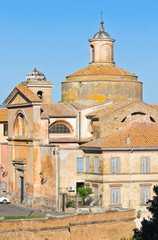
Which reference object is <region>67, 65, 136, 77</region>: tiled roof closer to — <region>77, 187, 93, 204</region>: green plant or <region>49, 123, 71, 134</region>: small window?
<region>49, 123, 71, 134</region>: small window

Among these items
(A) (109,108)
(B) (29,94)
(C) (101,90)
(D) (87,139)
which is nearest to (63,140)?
(D) (87,139)

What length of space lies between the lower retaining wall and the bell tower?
63.9 ft

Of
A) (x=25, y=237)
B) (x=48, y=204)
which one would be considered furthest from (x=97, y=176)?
(x=25, y=237)

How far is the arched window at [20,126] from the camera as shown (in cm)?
6476

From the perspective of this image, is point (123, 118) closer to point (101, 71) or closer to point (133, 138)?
point (133, 138)

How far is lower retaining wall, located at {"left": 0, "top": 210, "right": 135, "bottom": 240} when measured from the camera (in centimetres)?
4784

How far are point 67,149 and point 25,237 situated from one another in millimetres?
12308

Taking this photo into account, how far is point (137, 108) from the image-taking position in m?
60.8

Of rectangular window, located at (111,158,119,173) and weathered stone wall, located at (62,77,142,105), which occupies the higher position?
weathered stone wall, located at (62,77,142,105)

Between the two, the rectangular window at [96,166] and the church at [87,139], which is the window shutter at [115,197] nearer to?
the church at [87,139]

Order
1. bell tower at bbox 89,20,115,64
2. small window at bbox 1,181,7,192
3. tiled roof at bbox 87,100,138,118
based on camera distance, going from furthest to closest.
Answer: small window at bbox 1,181,7,192, bell tower at bbox 89,20,115,64, tiled roof at bbox 87,100,138,118

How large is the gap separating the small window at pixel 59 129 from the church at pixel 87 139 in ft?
0.27

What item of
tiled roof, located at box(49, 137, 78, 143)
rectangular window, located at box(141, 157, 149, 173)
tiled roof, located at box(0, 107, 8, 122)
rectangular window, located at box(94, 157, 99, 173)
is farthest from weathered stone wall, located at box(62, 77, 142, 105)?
tiled roof, located at box(0, 107, 8, 122)

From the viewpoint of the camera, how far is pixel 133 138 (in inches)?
2264
